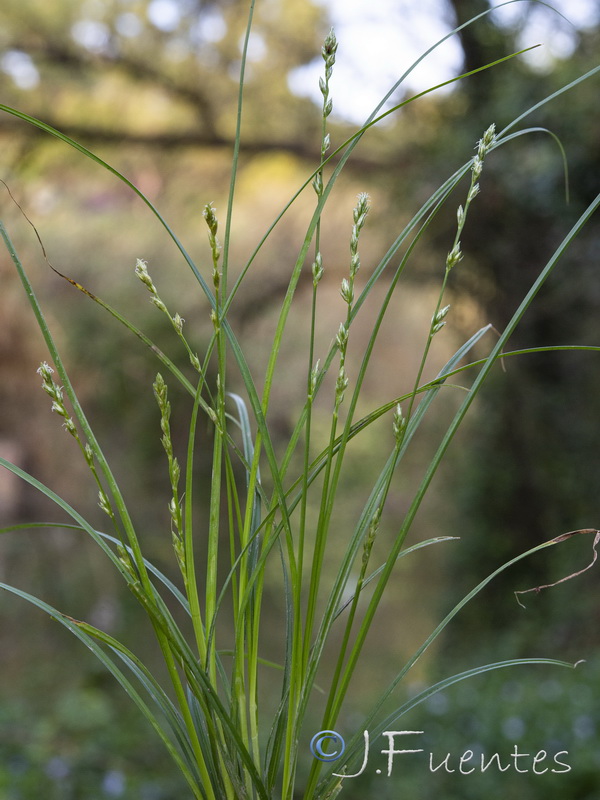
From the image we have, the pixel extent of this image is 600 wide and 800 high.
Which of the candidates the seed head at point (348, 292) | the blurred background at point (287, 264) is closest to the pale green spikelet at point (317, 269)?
the seed head at point (348, 292)

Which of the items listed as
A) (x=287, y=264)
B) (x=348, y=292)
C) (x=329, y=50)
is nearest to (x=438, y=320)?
(x=348, y=292)

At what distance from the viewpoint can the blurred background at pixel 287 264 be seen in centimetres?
377

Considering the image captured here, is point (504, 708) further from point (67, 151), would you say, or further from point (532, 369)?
point (67, 151)

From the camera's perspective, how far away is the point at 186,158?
4887 millimetres

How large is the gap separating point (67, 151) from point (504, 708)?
384 centimetres

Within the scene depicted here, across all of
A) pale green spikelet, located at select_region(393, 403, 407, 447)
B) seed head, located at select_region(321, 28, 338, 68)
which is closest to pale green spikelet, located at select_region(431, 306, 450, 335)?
pale green spikelet, located at select_region(393, 403, 407, 447)

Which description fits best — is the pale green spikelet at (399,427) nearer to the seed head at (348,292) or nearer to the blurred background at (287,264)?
the seed head at (348,292)

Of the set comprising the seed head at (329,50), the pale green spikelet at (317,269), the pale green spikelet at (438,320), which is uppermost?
the seed head at (329,50)

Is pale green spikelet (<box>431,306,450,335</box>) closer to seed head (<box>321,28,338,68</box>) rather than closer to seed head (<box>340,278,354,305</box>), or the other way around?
seed head (<box>340,278,354,305</box>)

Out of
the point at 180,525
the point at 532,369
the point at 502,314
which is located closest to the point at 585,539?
the point at 532,369

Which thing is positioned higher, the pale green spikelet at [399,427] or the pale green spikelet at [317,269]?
the pale green spikelet at [317,269]

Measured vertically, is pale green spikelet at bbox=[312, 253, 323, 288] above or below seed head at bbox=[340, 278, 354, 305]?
above

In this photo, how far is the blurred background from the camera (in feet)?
12.4

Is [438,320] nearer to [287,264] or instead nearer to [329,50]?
[329,50]
